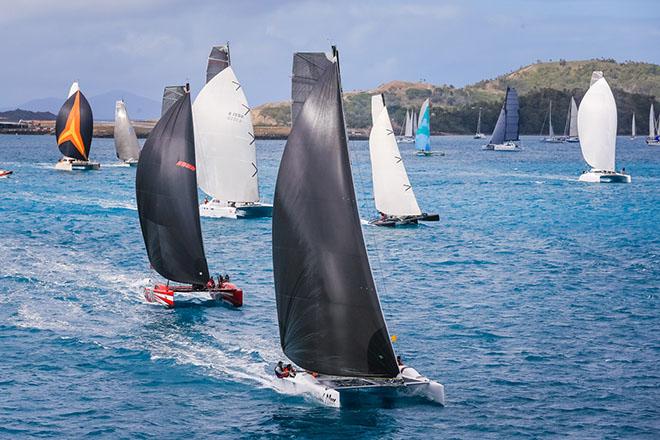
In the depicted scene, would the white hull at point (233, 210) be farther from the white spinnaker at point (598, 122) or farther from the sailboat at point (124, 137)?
the sailboat at point (124, 137)

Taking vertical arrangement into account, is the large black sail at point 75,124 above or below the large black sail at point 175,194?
above

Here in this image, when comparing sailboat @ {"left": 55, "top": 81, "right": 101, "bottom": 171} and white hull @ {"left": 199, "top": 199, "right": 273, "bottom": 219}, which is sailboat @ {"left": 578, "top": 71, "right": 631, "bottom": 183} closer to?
white hull @ {"left": 199, "top": 199, "right": 273, "bottom": 219}

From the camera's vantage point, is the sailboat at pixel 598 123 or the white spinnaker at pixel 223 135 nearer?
the white spinnaker at pixel 223 135

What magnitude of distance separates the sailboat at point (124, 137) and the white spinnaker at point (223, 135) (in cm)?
6688

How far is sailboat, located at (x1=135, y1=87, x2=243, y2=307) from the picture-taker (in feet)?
157

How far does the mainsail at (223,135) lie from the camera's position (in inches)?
2926

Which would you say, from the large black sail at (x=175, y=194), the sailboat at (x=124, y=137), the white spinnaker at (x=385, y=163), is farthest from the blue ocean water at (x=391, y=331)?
the sailboat at (x=124, y=137)

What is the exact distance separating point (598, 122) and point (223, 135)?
188 feet

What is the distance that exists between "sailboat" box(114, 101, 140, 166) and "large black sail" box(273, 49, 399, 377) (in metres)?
111

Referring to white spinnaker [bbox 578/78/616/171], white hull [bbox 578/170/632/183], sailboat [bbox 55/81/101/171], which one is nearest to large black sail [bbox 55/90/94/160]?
sailboat [bbox 55/81/101/171]

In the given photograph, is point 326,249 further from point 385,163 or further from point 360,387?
point 385,163

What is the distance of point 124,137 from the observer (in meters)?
156

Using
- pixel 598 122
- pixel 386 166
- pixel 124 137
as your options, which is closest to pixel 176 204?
pixel 386 166

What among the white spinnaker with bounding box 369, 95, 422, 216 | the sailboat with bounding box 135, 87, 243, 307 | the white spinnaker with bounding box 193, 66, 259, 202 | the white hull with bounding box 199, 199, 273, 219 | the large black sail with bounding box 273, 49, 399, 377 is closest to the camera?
the large black sail with bounding box 273, 49, 399, 377
